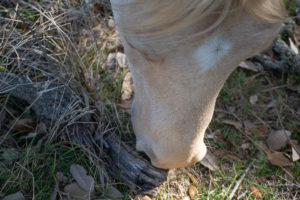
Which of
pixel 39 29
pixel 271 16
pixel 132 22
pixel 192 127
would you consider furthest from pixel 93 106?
pixel 271 16

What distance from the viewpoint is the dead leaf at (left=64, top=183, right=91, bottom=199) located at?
1238 mm

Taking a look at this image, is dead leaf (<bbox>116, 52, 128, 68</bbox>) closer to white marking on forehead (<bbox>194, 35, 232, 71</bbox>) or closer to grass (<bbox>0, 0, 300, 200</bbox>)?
grass (<bbox>0, 0, 300, 200</bbox>)

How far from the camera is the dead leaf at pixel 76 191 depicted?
124 centimetres

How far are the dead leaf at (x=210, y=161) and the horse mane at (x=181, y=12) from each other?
80cm

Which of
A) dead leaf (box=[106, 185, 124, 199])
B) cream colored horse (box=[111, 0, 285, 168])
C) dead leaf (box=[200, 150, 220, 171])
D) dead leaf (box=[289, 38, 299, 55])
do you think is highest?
cream colored horse (box=[111, 0, 285, 168])

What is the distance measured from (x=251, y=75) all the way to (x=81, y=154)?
111 centimetres

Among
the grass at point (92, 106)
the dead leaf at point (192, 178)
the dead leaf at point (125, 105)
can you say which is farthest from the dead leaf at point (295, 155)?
the dead leaf at point (125, 105)

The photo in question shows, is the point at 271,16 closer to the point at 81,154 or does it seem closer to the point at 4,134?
the point at 81,154

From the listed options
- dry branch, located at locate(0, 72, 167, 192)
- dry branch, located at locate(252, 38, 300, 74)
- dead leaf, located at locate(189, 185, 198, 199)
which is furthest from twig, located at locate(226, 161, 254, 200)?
dry branch, located at locate(252, 38, 300, 74)

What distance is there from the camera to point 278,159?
5.06ft

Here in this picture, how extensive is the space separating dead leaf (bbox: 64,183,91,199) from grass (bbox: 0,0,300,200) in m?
0.04

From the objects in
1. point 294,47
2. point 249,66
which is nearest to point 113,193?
point 249,66

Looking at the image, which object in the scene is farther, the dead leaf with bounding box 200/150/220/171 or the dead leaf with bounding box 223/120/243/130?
the dead leaf with bounding box 223/120/243/130

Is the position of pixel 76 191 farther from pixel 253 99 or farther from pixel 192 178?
pixel 253 99
